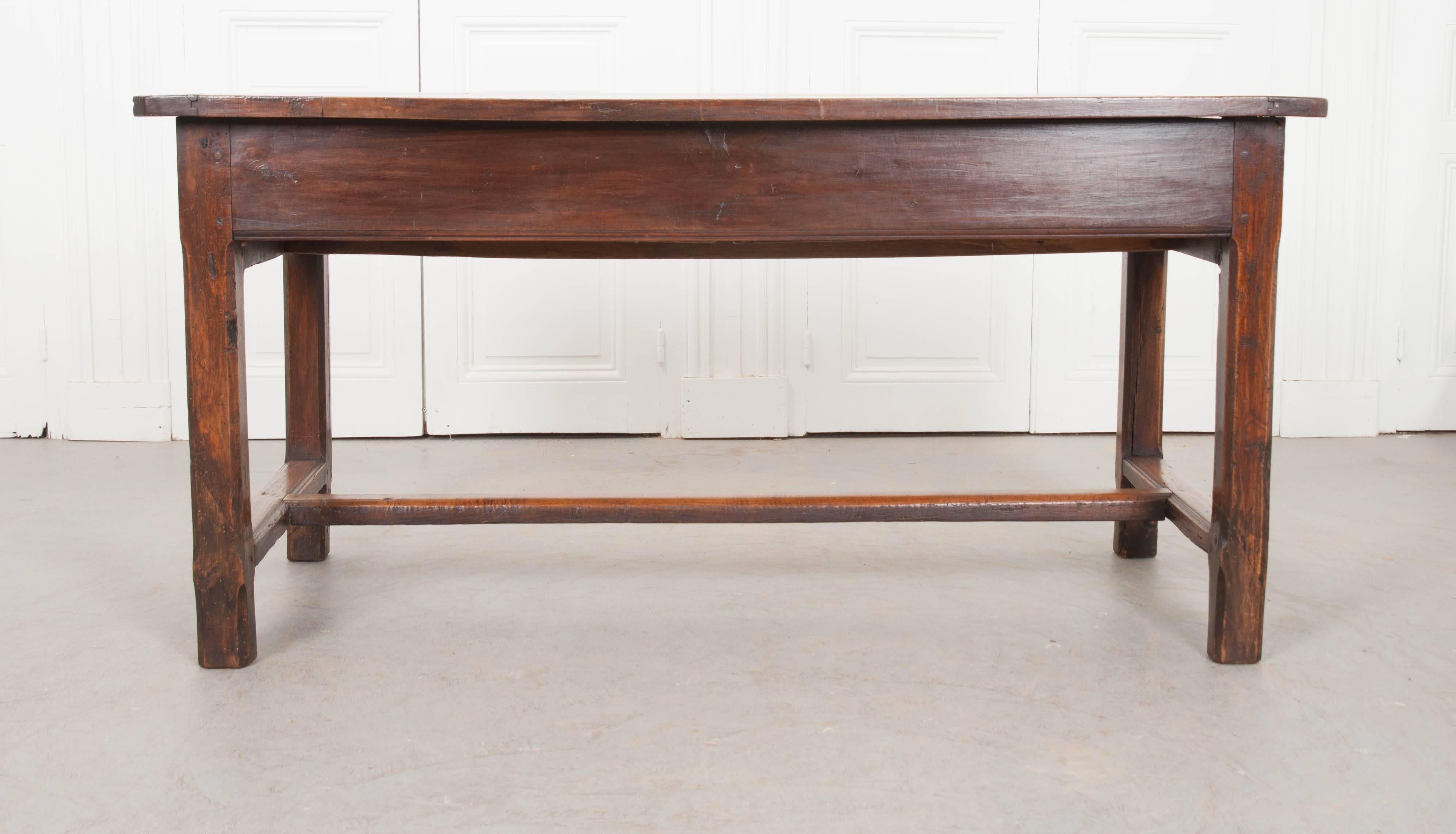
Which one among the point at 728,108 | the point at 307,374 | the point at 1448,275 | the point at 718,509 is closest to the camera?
the point at 728,108

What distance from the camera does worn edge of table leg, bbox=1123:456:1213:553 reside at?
164cm

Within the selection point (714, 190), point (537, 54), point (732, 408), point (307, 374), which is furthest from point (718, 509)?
point (537, 54)

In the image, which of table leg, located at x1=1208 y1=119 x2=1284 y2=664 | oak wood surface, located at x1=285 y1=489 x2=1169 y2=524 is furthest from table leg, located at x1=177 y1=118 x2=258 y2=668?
table leg, located at x1=1208 y1=119 x2=1284 y2=664

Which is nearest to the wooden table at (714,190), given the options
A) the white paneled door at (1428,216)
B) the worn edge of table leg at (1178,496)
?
the worn edge of table leg at (1178,496)

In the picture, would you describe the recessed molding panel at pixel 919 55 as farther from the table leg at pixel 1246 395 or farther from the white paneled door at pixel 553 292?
the table leg at pixel 1246 395

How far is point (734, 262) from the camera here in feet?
11.1

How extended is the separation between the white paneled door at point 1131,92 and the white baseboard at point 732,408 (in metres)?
0.86

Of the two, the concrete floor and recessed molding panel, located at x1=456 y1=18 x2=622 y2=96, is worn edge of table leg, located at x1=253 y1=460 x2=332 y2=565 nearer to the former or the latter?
the concrete floor

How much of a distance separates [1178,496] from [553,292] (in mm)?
2143

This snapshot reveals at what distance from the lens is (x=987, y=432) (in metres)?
3.48

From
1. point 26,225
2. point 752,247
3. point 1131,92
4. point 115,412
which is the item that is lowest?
point 115,412

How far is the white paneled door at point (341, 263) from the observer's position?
3.29m

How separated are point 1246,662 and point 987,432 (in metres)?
1.99

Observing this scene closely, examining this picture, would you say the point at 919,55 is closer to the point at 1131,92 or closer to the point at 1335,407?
the point at 1131,92
